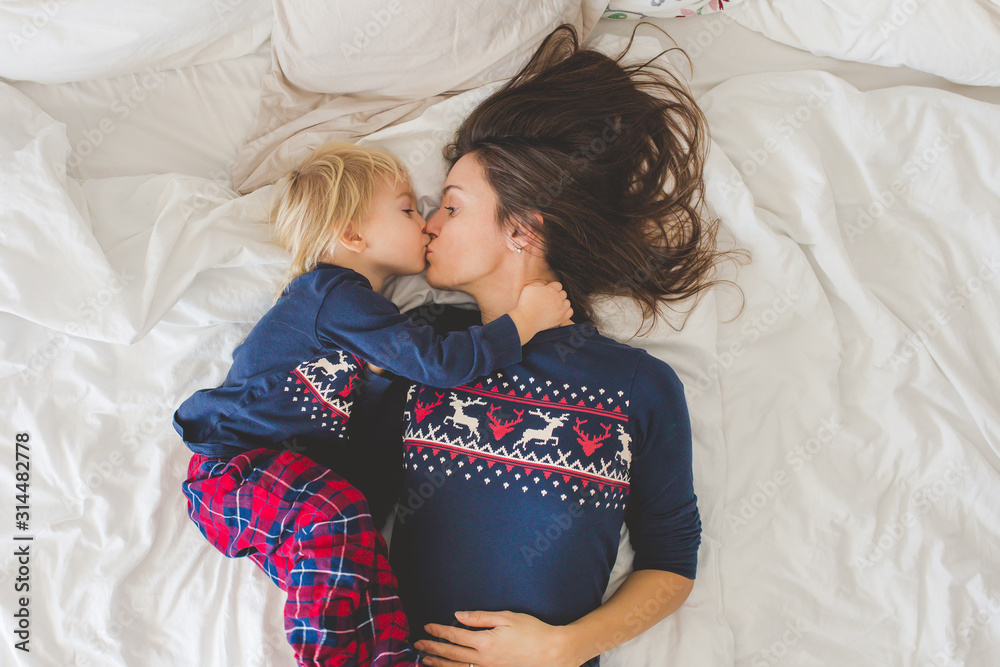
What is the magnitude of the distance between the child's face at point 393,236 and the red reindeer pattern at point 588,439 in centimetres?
51

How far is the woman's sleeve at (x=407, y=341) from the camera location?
4.10ft

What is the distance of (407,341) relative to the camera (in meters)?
1.26

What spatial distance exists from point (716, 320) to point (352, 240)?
0.87 m

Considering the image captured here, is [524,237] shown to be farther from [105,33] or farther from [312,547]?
[105,33]

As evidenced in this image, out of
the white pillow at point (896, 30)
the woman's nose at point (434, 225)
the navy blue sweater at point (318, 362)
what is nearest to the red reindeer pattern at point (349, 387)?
the navy blue sweater at point (318, 362)

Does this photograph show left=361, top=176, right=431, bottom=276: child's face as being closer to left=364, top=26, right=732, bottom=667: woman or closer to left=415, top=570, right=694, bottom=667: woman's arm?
left=364, top=26, right=732, bottom=667: woman

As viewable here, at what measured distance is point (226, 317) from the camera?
4.76ft

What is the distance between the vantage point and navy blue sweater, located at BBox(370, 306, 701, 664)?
125 centimetres

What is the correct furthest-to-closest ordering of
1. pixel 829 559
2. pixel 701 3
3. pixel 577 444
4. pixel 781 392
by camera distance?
pixel 701 3
pixel 781 392
pixel 829 559
pixel 577 444

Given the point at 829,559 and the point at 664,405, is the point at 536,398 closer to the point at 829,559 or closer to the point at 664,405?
the point at 664,405

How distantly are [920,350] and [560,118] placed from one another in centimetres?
101

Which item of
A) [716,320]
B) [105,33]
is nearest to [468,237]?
[716,320]

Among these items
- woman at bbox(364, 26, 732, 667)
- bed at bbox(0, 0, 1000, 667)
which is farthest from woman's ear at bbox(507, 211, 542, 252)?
bed at bbox(0, 0, 1000, 667)

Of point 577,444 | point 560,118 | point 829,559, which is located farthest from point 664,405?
point 560,118
